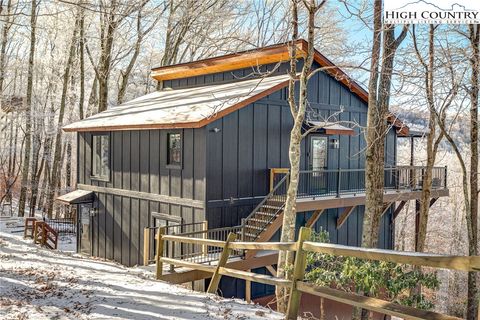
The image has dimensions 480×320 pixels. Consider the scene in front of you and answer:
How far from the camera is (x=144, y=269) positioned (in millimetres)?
10797

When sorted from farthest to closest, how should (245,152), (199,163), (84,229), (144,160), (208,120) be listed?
(84,229), (144,160), (245,152), (199,163), (208,120)

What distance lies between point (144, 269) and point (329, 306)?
7157mm

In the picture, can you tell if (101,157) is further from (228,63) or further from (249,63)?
(249,63)

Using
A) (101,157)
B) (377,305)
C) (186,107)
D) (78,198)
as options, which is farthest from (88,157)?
(377,305)

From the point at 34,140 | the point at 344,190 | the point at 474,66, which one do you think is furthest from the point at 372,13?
the point at 34,140

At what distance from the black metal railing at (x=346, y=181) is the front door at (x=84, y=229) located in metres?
8.27

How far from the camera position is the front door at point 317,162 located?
48.5 ft

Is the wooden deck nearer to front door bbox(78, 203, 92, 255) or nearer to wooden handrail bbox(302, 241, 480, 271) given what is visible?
wooden handrail bbox(302, 241, 480, 271)

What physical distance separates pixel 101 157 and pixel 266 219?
719 cm

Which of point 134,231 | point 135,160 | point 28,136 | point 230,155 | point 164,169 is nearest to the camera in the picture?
point 230,155

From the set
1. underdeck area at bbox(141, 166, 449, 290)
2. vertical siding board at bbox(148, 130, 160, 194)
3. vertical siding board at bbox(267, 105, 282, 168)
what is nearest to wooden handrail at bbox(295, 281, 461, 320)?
underdeck area at bbox(141, 166, 449, 290)

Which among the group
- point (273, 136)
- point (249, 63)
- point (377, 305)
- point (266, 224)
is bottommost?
point (266, 224)

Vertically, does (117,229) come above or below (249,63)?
below

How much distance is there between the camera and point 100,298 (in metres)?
7.25
